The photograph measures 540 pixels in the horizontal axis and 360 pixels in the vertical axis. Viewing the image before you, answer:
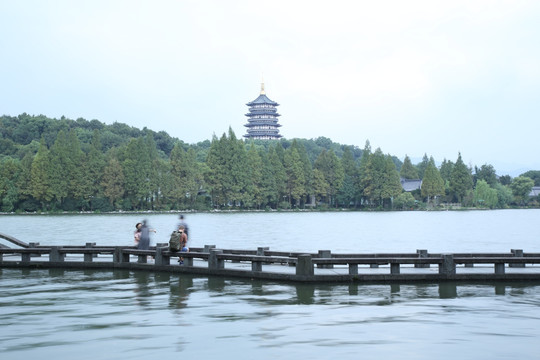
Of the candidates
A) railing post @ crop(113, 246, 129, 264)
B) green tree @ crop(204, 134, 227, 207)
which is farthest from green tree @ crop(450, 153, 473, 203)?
railing post @ crop(113, 246, 129, 264)

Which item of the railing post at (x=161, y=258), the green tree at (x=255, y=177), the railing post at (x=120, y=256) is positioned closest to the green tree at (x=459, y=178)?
the green tree at (x=255, y=177)

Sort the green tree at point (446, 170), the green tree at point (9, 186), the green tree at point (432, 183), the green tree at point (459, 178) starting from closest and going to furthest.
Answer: the green tree at point (9, 186) < the green tree at point (432, 183) < the green tree at point (459, 178) < the green tree at point (446, 170)

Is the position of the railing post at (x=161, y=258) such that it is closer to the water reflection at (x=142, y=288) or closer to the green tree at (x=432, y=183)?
the water reflection at (x=142, y=288)

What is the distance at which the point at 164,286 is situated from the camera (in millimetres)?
19078

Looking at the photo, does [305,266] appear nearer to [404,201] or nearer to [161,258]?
[161,258]

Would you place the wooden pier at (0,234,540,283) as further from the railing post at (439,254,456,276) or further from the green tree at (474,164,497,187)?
the green tree at (474,164,497,187)

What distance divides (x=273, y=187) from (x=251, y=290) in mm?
116280

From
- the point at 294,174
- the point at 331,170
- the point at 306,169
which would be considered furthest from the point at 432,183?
the point at 294,174

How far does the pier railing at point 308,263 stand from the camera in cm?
1944

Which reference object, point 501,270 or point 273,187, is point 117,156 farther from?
point 501,270

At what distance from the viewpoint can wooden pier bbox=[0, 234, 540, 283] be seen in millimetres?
19422

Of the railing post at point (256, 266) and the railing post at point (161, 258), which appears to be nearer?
the railing post at point (256, 266)

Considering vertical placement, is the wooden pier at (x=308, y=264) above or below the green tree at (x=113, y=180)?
below

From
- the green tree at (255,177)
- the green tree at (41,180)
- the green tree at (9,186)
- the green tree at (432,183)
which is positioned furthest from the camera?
the green tree at (432,183)
